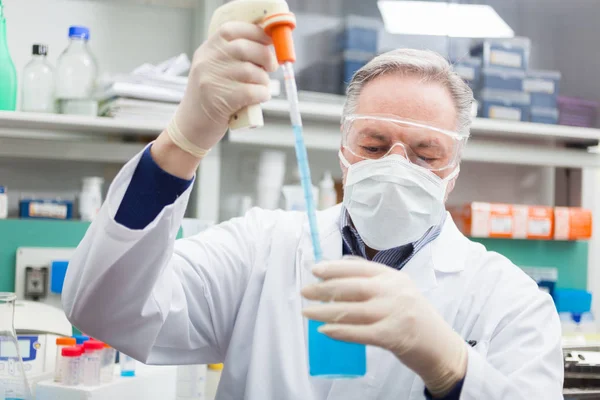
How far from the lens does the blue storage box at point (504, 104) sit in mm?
2479

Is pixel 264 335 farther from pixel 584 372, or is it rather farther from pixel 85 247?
pixel 584 372

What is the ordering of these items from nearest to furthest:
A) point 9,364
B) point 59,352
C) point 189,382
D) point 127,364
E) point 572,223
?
point 9,364
point 59,352
point 127,364
point 189,382
point 572,223

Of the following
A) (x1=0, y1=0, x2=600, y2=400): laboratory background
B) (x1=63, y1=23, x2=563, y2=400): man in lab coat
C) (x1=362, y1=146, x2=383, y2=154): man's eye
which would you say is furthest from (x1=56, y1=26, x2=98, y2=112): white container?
(x1=362, y1=146, x2=383, y2=154): man's eye

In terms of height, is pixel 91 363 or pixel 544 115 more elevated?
pixel 544 115

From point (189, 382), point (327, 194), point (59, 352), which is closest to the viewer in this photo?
point (59, 352)

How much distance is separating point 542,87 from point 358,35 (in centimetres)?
74

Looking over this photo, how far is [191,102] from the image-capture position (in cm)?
Answer: 98

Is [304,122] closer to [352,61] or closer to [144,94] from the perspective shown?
[352,61]

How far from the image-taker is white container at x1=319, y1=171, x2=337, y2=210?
238cm

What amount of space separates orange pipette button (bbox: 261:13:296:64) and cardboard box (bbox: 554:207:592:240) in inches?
79.4

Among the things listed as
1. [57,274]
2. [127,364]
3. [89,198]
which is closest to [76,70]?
[89,198]

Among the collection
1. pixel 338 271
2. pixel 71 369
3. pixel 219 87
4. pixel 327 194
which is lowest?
pixel 71 369

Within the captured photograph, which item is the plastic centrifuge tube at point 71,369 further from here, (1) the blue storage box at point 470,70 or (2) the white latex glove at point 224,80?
(1) the blue storage box at point 470,70

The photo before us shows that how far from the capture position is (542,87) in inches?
100
